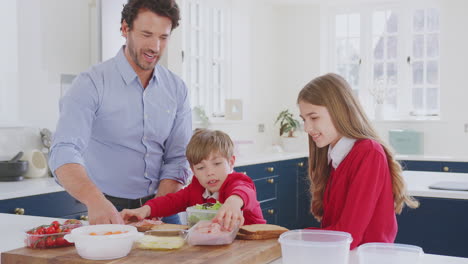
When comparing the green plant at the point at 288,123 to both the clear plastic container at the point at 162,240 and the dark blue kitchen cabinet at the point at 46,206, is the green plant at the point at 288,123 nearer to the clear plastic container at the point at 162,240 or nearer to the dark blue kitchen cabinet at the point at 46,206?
the dark blue kitchen cabinet at the point at 46,206

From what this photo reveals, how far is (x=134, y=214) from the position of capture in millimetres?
1905

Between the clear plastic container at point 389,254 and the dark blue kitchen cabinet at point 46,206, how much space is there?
88.1 inches

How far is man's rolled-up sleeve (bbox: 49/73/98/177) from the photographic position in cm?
183

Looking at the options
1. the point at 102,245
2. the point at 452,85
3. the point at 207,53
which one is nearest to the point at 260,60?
the point at 207,53

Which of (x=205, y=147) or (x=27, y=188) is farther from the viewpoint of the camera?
(x=27, y=188)

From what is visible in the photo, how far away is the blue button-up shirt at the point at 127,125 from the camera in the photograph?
6.52ft

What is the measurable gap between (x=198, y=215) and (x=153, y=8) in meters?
0.75

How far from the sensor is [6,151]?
12.3 ft

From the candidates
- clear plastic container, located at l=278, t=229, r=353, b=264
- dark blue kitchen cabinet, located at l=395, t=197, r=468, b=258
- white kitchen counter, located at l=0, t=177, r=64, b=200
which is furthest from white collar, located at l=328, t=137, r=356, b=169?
white kitchen counter, located at l=0, t=177, r=64, b=200

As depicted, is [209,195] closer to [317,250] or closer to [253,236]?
[253,236]

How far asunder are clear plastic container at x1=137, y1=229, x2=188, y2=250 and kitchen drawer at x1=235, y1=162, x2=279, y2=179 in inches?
130

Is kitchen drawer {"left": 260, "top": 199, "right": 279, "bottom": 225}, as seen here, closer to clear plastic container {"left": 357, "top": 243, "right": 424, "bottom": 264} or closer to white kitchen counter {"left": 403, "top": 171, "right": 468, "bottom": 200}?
white kitchen counter {"left": 403, "top": 171, "right": 468, "bottom": 200}

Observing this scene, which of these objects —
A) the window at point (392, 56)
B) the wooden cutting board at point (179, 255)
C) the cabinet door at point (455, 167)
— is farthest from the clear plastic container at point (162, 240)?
the window at point (392, 56)

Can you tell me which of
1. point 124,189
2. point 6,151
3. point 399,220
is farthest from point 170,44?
point 124,189
